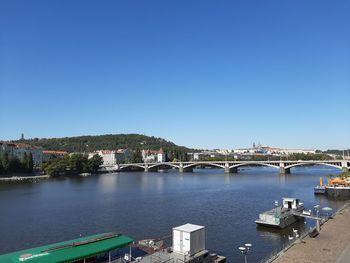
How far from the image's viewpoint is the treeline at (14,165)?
4094 inches

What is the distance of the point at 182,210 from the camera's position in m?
44.1

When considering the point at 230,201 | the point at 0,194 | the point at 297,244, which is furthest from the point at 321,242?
the point at 0,194

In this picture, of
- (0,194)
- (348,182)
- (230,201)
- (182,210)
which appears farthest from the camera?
(0,194)

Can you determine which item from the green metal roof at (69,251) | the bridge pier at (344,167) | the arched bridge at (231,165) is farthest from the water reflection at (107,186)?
the bridge pier at (344,167)

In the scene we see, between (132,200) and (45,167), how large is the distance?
2863 inches

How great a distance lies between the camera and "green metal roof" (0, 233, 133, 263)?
58.1 feet

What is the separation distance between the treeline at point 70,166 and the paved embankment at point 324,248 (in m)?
97.8

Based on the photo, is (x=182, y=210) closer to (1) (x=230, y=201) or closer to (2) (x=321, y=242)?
(1) (x=230, y=201)

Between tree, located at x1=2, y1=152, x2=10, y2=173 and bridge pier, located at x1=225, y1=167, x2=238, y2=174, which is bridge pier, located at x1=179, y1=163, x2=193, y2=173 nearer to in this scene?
bridge pier, located at x1=225, y1=167, x2=238, y2=174

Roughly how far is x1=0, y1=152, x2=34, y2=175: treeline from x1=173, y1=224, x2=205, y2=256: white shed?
322 ft

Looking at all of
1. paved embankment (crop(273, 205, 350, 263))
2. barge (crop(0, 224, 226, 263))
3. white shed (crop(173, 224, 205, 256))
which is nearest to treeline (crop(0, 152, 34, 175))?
barge (crop(0, 224, 226, 263))

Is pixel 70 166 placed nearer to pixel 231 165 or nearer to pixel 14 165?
pixel 14 165

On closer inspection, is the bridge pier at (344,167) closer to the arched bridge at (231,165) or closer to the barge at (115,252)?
the arched bridge at (231,165)

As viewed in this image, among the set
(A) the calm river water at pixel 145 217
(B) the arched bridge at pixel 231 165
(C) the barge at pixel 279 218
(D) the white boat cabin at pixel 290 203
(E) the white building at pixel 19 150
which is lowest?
(A) the calm river water at pixel 145 217
